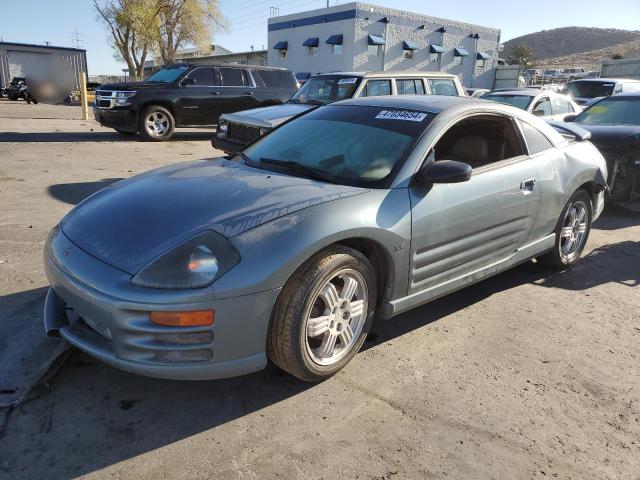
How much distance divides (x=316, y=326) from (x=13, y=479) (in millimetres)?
1511

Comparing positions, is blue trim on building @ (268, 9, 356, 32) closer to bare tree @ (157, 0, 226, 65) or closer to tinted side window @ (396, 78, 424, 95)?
bare tree @ (157, 0, 226, 65)

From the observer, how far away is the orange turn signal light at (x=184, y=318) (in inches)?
93.0

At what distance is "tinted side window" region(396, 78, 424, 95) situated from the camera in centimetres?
880

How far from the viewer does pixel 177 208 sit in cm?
286

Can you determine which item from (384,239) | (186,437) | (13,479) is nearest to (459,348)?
(384,239)

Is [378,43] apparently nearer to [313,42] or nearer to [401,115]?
[313,42]

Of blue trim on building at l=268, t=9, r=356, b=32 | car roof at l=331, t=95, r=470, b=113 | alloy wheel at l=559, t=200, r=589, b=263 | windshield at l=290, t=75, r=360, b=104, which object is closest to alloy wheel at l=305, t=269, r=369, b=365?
car roof at l=331, t=95, r=470, b=113

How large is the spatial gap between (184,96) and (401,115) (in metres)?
9.77

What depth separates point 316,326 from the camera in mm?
2805

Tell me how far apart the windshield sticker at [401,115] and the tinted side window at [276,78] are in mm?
10264

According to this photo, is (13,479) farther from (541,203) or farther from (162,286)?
(541,203)

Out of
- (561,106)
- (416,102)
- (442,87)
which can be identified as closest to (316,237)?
(416,102)

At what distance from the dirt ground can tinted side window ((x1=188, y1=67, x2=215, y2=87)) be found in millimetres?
9288

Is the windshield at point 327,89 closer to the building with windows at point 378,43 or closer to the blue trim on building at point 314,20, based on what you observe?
the building with windows at point 378,43
